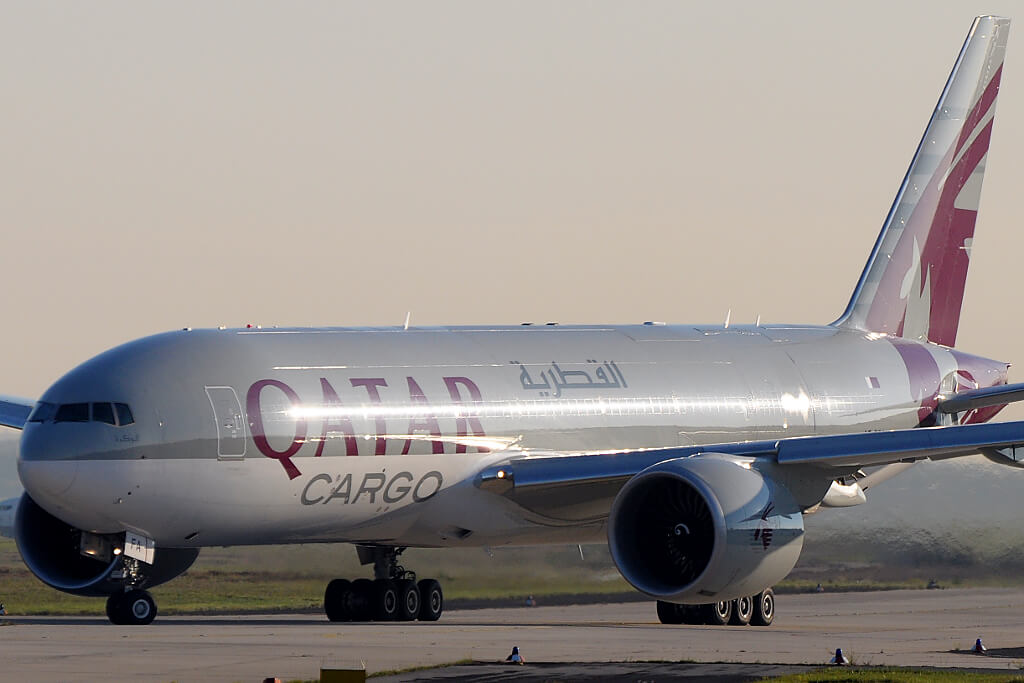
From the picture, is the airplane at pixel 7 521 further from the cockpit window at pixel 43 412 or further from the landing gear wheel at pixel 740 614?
the landing gear wheel at pixel 740 614

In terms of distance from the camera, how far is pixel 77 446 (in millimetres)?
27656

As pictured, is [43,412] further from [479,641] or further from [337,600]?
[479,641]

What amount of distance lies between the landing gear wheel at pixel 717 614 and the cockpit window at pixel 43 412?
10151 millimetres

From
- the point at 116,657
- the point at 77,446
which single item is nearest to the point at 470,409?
the point at 77,446

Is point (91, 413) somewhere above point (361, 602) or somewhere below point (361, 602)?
above

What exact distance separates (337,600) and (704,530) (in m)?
7.02

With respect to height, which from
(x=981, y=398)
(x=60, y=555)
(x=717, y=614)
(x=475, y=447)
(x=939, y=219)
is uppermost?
(x=939, y=219)

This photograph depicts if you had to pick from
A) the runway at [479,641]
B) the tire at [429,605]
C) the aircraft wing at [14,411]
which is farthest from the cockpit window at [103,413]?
the aircraft wing at [14,411]

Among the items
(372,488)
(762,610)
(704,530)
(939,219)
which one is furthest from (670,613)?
(939,219)

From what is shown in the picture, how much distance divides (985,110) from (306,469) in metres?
18.4

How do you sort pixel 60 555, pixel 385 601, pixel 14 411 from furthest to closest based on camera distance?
pixel 14 411, pixel 385 601, pixel 60 555

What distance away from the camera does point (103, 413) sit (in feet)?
91.5

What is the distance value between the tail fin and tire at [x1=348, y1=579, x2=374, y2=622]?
1196cm

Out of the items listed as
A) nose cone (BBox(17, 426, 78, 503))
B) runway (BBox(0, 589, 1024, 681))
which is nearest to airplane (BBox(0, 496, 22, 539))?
runway (BBox(0, 589, 1024, 681))
